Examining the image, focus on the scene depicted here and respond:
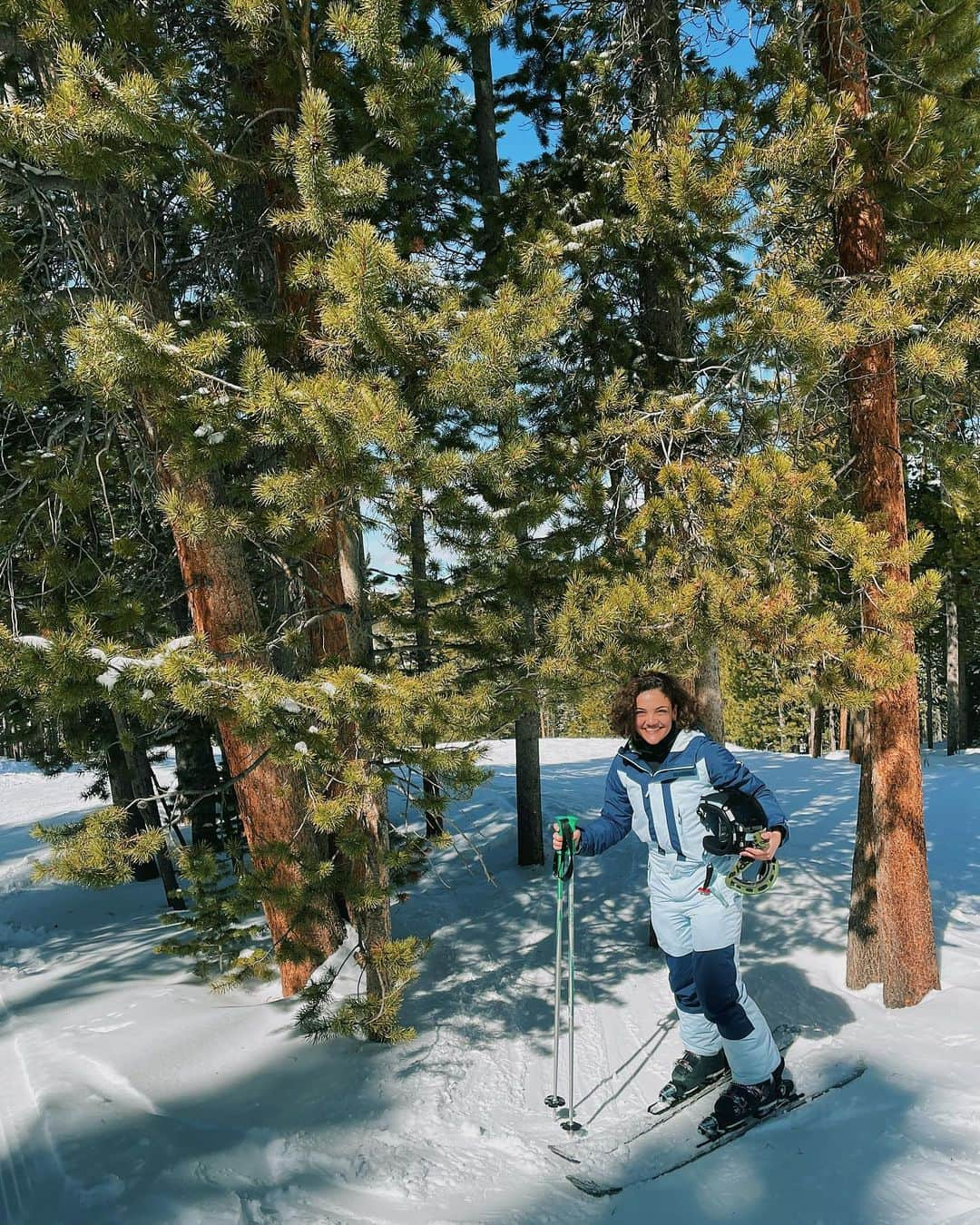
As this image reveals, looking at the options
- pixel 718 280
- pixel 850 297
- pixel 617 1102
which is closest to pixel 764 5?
pixel 718 280

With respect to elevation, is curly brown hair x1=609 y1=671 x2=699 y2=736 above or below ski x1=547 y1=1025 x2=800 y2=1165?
above

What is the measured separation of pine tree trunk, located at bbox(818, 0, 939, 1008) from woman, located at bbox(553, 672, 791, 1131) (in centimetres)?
192

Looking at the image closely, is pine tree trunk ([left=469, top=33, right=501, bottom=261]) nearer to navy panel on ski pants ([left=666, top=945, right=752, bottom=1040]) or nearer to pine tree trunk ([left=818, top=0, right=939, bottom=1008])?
pine tree trunk ([left=818, top=0, right=939, bottom=1008])

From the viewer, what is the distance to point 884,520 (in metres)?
5.84

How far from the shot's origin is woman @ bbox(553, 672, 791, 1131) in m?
4.17

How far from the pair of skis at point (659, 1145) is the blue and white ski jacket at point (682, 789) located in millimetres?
1273

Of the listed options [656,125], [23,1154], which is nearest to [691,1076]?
[23,1154]

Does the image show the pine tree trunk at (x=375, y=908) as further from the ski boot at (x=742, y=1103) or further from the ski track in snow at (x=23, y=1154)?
the ski boot at (x=742, y=1103)

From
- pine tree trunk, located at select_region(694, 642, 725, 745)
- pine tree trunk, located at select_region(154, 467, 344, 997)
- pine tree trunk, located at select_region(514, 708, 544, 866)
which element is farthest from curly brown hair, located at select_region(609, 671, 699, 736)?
pine tree trunk, located at select_region(514, 708, 544, 866)

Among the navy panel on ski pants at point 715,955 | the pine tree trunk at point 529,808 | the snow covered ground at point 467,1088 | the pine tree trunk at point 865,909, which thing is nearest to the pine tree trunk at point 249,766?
the snow covered ground at point 467,1088

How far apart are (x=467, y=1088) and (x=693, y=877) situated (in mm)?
1884

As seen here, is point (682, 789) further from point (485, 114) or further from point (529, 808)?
point (485, 114)

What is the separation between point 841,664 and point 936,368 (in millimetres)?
1916

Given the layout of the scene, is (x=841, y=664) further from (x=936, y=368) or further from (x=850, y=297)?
(x=850, y=297)
